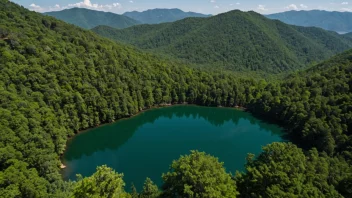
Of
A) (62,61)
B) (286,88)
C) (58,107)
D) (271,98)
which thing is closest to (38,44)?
(62,61)

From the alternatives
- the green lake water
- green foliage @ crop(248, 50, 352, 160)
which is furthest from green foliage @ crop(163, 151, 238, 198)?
green foliage @ crop(248, 50, 352, 160)

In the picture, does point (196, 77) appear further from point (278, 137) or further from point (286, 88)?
point (278, 137)

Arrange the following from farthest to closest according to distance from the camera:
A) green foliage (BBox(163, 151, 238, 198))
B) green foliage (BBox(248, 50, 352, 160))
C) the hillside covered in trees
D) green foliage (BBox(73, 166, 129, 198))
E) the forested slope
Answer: green foliage (BBox(248, 50, 352, 160)) < the forested slope < the hillside covered in trees < green foliage (BBox(163, 151, 238, 198)) < green foliage (BBox(73, 166, 129, 198))

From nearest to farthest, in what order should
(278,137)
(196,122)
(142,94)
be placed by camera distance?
1. (278,137)
2. (196,122)
3. (142,94)

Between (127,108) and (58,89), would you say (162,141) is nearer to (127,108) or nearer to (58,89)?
(127,108)

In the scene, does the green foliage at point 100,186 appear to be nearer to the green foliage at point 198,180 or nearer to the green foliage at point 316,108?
the green foliage at point 198,180

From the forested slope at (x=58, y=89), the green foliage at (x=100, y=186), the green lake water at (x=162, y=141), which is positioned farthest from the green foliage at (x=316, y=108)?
the green foliage at (x=100, y=186)

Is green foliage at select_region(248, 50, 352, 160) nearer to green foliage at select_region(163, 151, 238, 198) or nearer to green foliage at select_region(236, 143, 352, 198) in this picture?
green foliage at select_region(236, 143, 352, 198)
